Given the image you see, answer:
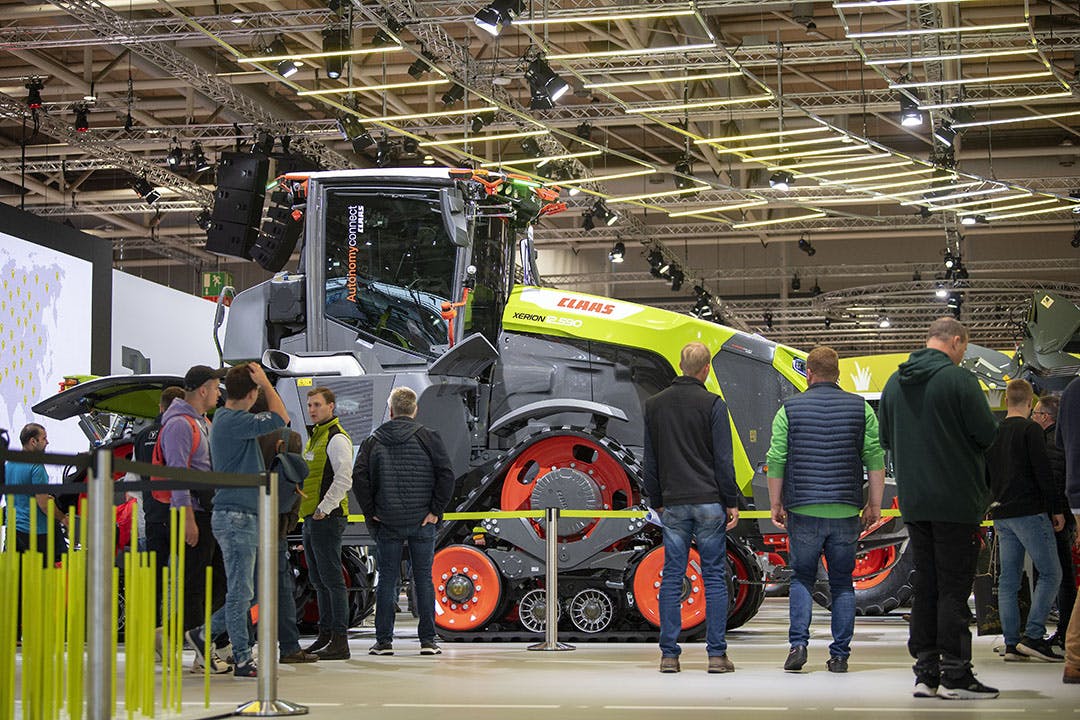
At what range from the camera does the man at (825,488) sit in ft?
22.9

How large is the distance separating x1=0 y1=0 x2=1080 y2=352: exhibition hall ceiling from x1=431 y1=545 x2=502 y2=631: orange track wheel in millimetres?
7019

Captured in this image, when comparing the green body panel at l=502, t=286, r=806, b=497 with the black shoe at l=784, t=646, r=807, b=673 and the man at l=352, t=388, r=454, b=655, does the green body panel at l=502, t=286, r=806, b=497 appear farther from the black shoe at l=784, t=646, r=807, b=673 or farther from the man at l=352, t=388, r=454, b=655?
the black shoe at l=784, t=646, r=807, b=673

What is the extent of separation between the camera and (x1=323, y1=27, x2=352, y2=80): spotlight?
17078 millimetres

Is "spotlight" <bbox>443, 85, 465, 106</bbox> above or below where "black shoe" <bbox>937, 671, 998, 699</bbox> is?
above

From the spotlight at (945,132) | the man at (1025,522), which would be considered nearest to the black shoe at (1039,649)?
the man at (1025,522)

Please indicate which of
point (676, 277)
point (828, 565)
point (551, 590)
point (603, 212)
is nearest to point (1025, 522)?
point (828, 565)

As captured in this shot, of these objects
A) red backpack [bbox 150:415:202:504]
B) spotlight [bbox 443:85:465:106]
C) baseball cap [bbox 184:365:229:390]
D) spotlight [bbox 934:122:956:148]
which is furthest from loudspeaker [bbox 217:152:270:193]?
red backpack [bbox 150:415:202:504]

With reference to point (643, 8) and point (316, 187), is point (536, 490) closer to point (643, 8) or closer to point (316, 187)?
point (316, 187)

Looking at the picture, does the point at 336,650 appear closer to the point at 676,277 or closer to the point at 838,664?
the point at 838,664

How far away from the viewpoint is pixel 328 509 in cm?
820

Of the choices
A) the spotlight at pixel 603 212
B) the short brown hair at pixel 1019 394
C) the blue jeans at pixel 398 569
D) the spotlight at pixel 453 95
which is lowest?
the blue jeans at pixel 398 569

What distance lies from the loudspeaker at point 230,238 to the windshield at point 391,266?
4.19 m

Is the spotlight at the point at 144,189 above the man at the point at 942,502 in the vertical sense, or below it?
above

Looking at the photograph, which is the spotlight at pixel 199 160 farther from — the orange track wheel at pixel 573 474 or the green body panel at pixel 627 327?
the orange track wheel at pixel 573 474
